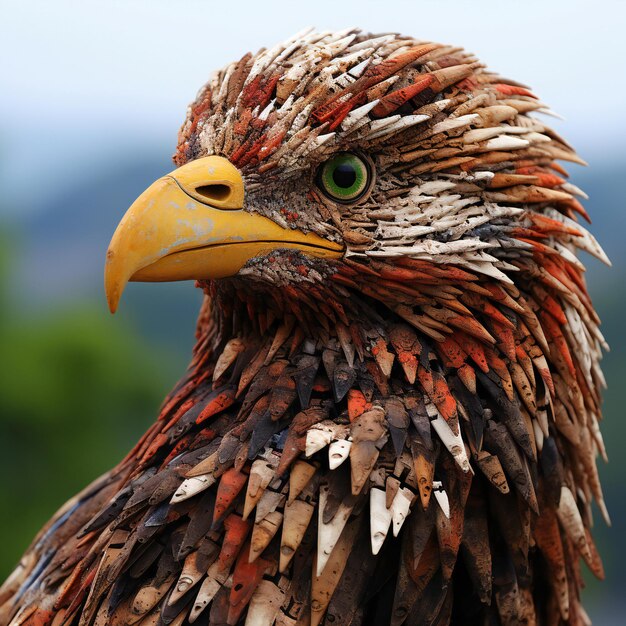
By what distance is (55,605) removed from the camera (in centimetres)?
247

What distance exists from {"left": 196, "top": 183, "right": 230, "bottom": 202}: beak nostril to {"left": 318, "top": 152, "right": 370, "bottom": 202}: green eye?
262 mm

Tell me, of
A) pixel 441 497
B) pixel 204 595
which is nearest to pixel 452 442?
pixel 441 497

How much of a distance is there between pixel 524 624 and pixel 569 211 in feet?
4.00

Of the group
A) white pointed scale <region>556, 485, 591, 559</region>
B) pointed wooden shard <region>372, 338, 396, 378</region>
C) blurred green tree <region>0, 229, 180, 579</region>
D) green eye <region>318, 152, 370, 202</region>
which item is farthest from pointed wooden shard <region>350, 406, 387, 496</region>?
blurred green tree <region>0, 229, 180, 579</region>

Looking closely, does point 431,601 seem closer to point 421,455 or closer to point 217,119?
point 421,455

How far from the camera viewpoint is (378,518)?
2.13 m

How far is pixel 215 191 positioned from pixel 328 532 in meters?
0.91

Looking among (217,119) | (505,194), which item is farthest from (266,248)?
(505,194)

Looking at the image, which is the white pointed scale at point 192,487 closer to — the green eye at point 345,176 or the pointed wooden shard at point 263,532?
the pointed wooden shard at point 263,532

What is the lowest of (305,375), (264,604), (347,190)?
(264,604)

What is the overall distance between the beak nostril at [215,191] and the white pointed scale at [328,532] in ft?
2.67

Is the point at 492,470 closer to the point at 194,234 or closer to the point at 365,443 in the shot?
the point at 365,443

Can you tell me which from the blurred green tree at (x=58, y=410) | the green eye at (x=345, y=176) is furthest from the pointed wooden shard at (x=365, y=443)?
the blurred green tree at (x=58, y=410)

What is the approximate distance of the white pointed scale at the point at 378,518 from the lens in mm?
2109
